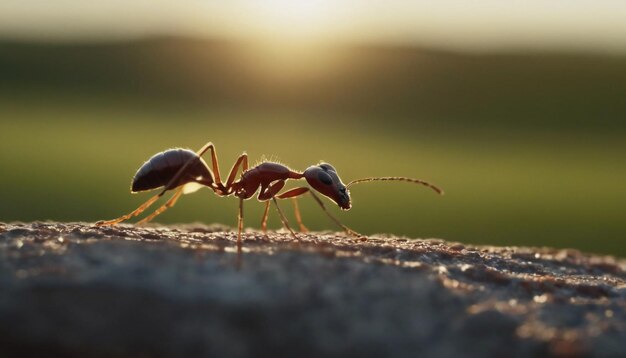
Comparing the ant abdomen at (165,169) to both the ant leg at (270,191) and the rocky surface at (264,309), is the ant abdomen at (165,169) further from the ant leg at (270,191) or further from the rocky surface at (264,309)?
the rocky surface at (264,309)

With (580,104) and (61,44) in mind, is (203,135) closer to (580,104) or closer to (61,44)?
(580,104)

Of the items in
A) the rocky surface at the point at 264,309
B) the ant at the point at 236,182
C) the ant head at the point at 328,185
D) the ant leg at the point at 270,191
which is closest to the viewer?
the rocky surface at the point at 264,309

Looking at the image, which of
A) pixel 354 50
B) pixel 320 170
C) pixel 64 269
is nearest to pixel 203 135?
pixel 354 50

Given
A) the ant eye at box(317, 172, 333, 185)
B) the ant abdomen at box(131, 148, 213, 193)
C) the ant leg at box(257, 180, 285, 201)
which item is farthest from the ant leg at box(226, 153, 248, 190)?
the ant eye at box(317, 172, 333, 185)

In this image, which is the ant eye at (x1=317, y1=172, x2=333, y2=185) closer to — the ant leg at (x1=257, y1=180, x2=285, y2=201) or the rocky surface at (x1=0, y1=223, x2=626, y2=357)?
the ant leg at (x1=257, y1=180, x2=285, y2=201)

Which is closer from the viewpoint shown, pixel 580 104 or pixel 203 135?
pixel 203 135

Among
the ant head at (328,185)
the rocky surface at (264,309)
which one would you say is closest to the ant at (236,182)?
the ant head at (328,185)
